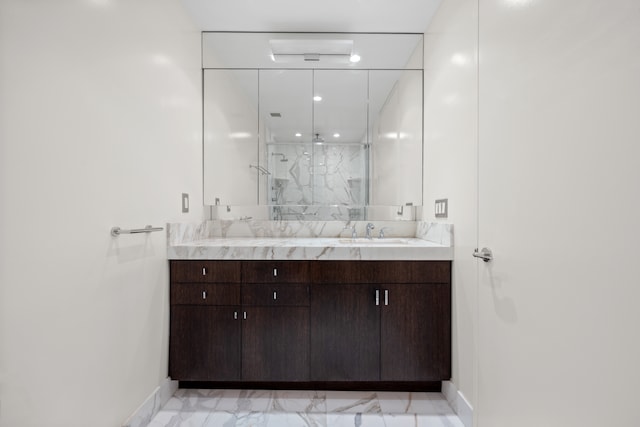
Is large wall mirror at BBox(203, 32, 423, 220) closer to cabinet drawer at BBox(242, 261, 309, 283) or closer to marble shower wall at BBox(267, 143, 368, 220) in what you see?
marble shower wall at BBox(267, 143, 368, 220)

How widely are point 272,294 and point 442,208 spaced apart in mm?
1161

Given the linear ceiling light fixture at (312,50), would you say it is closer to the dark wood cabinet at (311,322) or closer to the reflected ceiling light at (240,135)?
the reflected ceiling light at (240,135)

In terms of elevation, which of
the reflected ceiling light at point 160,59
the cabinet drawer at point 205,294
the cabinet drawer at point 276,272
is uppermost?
the reflected ceiling light at point 160,59

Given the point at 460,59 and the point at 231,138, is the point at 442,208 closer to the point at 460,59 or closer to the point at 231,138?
the point at 460,59

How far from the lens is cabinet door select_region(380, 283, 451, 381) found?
177 centimetres

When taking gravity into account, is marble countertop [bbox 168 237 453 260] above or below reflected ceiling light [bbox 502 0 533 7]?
below

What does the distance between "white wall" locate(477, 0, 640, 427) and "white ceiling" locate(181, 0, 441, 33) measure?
80 centimetres

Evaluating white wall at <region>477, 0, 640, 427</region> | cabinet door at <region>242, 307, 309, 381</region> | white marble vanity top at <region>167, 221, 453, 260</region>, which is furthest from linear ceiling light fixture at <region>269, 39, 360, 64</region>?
cabinet door at <region>242, 307, 309, 381</region>

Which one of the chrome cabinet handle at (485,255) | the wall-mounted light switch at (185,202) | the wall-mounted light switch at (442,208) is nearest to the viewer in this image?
the chrome cabinet handle at (485,255)

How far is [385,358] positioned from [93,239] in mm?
1570

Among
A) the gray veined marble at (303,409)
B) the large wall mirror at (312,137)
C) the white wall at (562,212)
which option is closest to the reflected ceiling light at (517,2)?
the white wall at (562,212)

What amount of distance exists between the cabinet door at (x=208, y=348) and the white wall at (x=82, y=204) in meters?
0.08

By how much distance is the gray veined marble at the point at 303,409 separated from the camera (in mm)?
1604

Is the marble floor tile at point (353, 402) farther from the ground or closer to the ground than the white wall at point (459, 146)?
closer to the ground
